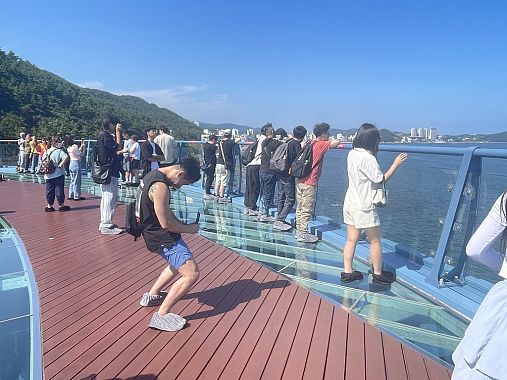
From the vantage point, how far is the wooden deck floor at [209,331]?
2.71 meters

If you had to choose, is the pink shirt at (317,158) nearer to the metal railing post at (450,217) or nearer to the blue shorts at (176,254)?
the metal railing post at (450,217)

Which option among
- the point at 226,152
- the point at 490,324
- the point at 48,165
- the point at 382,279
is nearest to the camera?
the point at 490,324

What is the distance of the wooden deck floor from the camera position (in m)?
2.71

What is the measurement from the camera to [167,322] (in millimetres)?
3301

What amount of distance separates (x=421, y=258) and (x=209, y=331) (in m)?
2.58

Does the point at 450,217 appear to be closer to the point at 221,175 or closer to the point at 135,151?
the point at 221,175

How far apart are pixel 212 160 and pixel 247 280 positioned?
5.54 meters

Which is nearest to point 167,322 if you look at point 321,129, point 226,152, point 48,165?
point 321,129

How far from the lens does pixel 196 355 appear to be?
2900 millimetres

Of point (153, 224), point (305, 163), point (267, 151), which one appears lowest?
point (153, 224)

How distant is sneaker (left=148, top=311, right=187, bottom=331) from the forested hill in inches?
1688

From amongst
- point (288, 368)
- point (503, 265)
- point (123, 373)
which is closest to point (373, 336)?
point (288, 368)

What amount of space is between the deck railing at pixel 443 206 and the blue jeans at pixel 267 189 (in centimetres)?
282

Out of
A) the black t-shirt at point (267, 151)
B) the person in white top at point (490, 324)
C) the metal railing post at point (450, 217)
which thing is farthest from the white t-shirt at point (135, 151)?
the person in white top at point (490, 324)
